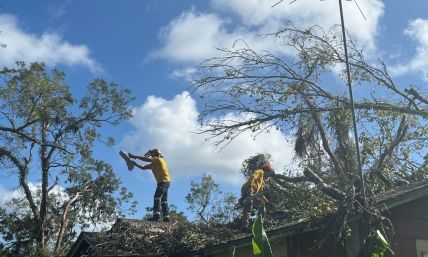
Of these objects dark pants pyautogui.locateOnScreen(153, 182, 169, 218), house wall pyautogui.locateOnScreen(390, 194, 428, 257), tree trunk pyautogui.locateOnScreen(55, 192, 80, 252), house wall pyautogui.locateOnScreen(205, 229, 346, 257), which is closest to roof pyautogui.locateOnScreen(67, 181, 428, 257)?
house wall pyautogui.locateOnScreen(205, 229, 346, 257)

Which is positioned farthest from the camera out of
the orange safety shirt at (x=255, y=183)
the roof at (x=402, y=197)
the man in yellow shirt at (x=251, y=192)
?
the orange safety shirt at (x=255, y=183)

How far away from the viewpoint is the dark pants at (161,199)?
40.9ft

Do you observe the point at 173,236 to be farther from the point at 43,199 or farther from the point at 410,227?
the point at 43,199

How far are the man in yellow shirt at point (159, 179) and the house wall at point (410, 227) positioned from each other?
5.73m

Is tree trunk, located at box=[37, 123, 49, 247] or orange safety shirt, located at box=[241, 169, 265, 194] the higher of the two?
tree trunk, located at box=[37, 123, 49, 247]

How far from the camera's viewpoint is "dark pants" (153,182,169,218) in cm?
1248

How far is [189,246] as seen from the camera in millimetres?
10789

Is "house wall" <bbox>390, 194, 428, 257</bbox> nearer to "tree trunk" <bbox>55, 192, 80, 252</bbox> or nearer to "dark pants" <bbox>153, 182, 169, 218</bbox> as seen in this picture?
"dark pants" <bbox>153, 182, 169, 218</bbox>

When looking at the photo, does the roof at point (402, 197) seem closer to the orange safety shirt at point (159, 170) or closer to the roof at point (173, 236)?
the roof at point (173, 236)

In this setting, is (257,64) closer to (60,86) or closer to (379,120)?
(379,120)

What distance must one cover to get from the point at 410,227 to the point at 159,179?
596 centimetres

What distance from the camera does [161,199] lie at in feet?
41.5

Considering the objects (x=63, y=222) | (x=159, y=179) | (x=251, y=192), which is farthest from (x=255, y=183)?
(x=63, y=222)

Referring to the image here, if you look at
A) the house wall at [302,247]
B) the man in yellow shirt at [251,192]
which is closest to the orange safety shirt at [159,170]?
the man in yellow shirt at [251,192]
